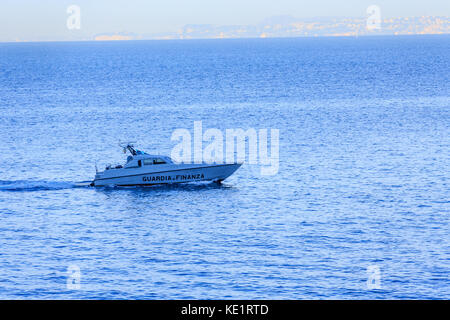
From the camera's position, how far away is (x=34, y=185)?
66.8 metres

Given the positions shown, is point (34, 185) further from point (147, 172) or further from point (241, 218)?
point (241, 218)

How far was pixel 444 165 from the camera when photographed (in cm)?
7550

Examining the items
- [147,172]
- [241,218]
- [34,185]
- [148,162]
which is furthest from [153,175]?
[241,218]

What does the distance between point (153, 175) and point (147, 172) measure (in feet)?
2.09

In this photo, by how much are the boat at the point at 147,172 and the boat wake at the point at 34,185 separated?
269 cm

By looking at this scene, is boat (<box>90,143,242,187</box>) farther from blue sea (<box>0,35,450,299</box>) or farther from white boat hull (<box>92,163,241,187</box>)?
blue sea (<box>0,35,450,299</box>)

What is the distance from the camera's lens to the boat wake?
216 ft

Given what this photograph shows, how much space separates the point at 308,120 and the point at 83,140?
121 ft

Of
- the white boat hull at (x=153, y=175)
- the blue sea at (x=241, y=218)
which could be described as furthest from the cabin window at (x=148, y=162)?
the blue sea at (x=241, y=218)

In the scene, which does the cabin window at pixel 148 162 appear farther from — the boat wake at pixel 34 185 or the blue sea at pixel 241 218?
the boat wake at pixel 34 185

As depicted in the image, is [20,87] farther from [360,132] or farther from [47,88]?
[360,132]

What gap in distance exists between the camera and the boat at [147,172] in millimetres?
66125

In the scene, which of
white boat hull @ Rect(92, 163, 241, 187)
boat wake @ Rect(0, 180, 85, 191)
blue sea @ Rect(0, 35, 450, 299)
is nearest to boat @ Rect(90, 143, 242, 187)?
white boat hull @ Rect(92, 163, 241, 187)
